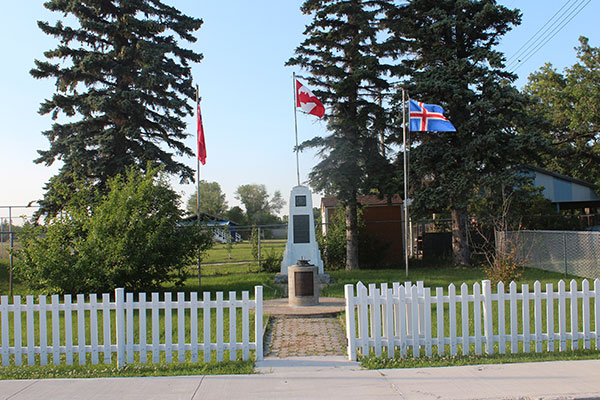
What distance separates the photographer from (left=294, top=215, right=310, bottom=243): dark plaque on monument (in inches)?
741

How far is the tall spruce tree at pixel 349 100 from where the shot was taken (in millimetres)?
21766

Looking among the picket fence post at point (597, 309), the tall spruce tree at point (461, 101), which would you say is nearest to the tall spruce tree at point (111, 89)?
the tall spruce tree at point (461, 101)

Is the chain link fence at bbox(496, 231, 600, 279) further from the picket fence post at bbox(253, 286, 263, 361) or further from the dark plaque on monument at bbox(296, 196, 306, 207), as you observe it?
the picket fence post at bbox(253, 286, 263, 361)

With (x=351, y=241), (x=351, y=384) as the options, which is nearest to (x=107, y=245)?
(x=351, y=384)

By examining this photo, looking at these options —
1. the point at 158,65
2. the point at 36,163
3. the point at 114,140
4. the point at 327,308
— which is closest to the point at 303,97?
the point at 158,65

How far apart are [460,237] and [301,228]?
8049 mm

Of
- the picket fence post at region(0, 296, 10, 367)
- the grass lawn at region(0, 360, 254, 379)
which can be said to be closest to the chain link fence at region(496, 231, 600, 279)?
the grass lawn at region(0, 360, 254, 379)

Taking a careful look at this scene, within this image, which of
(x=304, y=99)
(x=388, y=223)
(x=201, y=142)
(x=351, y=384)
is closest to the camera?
(x=351, y=384)

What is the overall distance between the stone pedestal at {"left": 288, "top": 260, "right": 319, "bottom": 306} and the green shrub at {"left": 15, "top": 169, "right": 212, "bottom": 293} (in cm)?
419

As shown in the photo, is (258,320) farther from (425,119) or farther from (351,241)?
(351,241)

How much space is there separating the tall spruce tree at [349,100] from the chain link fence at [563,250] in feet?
19.9

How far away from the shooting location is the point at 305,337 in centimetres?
915

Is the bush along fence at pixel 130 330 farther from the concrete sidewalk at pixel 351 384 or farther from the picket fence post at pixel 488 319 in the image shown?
the picket fence post at pixel 488 319

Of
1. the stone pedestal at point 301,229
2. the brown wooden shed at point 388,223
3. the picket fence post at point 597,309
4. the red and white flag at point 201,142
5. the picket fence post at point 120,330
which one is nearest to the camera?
the picket fence post at point 120,330
